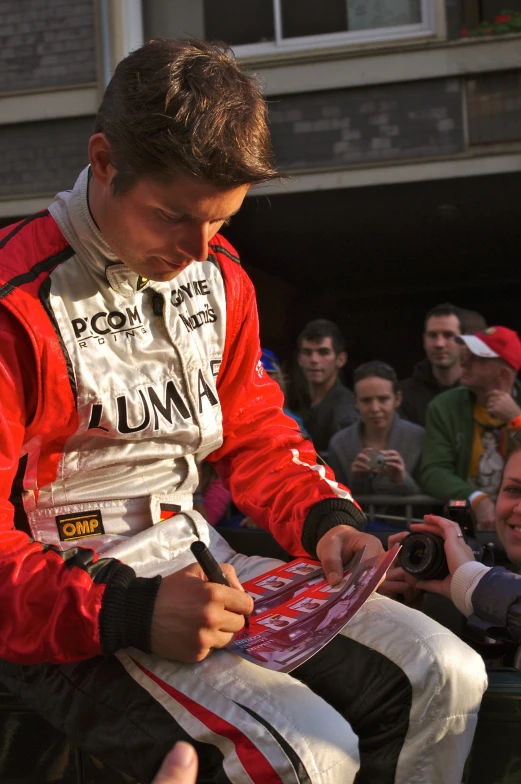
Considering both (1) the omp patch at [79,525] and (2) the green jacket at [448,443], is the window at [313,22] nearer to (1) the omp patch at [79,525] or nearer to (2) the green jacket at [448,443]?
(2) the green jacket at [448,443]

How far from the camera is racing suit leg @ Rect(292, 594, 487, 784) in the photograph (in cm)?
169

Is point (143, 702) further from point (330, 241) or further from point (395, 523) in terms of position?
point (330, 241)

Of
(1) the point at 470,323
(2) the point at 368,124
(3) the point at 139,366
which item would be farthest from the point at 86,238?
(2) the point at 368,124

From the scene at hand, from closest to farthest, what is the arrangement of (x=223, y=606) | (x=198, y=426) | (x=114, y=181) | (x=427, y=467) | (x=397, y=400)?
(x=223, y=606) → (x=114, y=181) → (x=198, y=426) → (x=427, y=467) → (x=397, y=400)

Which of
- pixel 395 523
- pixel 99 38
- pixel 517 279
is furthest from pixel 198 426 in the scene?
pixel 517 279

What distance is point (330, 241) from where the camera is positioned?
10.1 m

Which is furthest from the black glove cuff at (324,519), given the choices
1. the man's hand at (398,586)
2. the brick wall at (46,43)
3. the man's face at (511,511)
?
the brick wall at (46,43)

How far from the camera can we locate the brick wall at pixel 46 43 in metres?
7.98

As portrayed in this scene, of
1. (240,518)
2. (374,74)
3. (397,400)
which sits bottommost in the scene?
(240,518)

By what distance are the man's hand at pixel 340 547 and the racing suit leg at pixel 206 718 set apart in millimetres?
353

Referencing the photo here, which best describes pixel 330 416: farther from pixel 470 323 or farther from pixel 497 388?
pixel 497 388

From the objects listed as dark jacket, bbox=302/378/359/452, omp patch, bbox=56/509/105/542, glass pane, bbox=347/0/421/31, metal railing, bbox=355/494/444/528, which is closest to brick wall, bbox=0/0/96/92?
glass pane, bbox=347/0/421/31

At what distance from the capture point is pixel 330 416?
5.19 meters

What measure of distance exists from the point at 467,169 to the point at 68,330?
21.5ft
